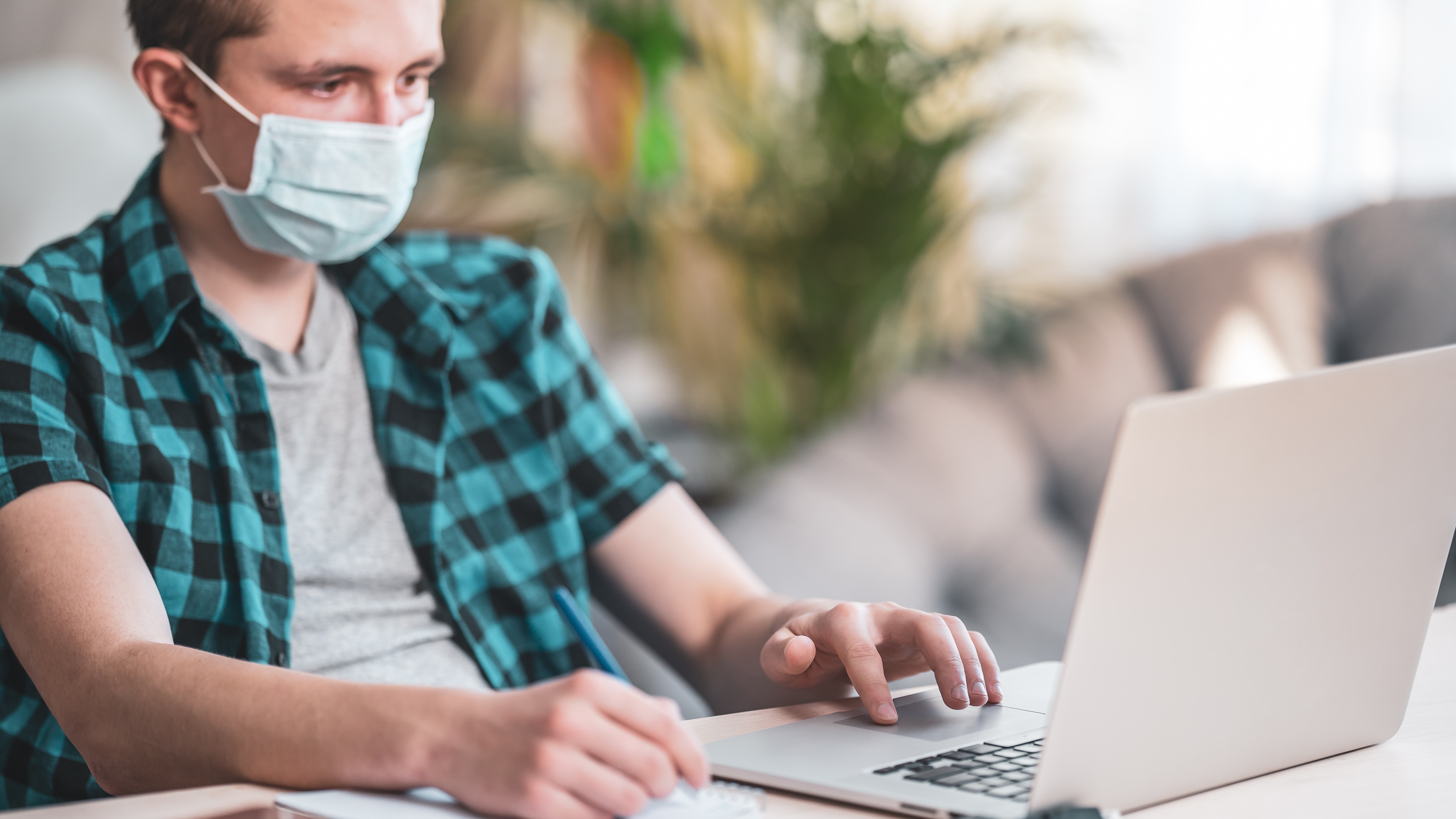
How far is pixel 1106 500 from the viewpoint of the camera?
0.45m

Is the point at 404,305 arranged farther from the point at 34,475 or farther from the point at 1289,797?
the point at 1289,797

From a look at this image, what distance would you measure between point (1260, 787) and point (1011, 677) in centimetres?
23

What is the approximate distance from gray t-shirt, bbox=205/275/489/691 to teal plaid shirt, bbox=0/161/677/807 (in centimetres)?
2

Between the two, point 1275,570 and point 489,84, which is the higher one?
point 489,84

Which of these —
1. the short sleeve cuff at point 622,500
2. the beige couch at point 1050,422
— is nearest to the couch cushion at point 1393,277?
the beige couch at point 1050,422

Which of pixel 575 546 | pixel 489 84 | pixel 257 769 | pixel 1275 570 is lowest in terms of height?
pixel 575 546

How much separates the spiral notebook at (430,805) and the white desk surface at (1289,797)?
0.05 feet

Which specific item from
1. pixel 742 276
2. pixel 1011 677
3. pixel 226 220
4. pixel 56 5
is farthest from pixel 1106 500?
pixel 742 276

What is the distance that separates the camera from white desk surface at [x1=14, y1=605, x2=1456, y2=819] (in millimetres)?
521

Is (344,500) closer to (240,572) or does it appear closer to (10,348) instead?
(240,572)

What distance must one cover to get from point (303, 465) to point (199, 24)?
360 mm

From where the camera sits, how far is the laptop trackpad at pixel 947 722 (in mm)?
650

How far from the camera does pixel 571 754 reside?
49cm

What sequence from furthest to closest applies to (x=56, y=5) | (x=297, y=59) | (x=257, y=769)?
(x=56, y=5), (x=297, y=59), (x=257, y=769)
